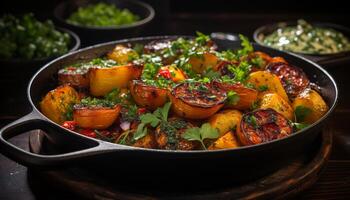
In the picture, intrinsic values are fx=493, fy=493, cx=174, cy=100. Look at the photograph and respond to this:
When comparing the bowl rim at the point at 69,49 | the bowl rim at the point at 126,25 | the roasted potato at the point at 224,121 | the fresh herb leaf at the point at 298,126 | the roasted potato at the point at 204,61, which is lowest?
the bowl rim at the point at 69,49

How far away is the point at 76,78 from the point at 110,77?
19cm

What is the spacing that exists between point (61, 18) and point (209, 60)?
6.31ft

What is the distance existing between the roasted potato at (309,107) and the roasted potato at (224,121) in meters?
0.29

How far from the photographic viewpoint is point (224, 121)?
1857 mm

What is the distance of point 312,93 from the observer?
2113 millimetres

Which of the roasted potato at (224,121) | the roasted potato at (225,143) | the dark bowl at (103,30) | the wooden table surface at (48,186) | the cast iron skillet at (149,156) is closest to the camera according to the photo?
the cast iron skillet at (149,156)

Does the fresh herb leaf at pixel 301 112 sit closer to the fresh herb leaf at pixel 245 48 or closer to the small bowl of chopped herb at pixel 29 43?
the fresh herb leaf at pixel 245 48

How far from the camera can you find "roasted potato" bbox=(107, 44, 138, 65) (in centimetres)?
243

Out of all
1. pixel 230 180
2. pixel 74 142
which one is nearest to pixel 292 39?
pixel 230 180

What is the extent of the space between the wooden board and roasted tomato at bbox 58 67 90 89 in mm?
440

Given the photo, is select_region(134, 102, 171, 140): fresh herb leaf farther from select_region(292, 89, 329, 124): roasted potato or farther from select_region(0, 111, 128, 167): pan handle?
select_region(292, 89, 329, 124): roasted potato

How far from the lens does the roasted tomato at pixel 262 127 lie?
177cm

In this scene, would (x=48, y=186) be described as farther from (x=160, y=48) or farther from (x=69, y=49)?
(x=69, y=49)

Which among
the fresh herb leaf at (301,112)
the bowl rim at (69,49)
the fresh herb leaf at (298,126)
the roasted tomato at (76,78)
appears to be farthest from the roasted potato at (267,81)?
the bowl rim at (69,49)
